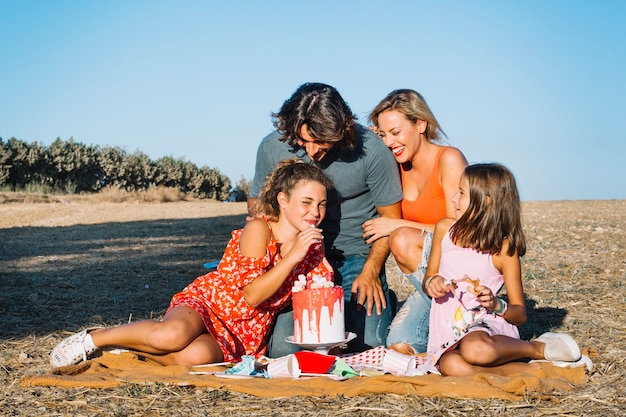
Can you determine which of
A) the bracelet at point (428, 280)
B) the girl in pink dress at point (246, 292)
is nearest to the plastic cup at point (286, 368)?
the girl in pink dress at point (246, 292)

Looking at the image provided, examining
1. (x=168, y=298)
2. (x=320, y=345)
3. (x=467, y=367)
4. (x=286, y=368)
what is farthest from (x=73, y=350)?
(x=168, y=298)

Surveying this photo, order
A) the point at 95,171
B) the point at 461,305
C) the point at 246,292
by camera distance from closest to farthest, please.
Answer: the point at 461,305 → the point at 246,292 → the point at 95,171

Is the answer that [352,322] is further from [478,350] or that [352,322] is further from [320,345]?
[478,350]

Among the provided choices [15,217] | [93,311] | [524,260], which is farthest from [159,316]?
[15,217]

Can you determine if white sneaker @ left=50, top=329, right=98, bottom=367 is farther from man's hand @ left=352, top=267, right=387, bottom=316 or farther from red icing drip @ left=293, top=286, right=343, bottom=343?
man's hand @ left=352, top=267, right=387, bottom=316

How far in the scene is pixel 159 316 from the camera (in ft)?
19.7

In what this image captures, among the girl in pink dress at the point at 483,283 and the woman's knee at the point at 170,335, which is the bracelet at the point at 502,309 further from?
the woman's knee at the point at 170,335

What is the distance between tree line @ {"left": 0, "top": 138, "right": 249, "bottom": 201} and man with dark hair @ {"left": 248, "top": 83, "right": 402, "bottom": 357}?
2166cm

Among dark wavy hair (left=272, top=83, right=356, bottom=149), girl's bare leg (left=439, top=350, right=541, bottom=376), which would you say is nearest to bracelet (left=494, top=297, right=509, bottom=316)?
girl's bare leg (left=439, top=350, right=541, bottom=376)

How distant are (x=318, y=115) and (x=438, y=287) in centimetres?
132

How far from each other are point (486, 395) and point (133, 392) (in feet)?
5.81

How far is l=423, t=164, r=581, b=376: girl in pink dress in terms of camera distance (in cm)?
391

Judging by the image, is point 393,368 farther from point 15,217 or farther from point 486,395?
point 15,217

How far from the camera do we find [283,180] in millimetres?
4543
